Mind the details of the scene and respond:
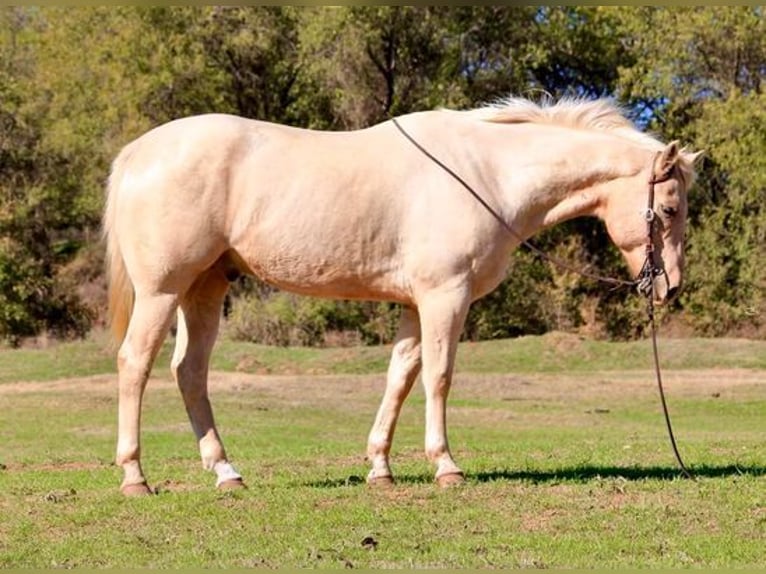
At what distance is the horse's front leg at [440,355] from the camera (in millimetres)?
10656

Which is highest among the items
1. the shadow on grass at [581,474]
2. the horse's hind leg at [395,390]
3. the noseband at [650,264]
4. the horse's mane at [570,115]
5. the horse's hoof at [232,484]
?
the horse's mane at [570,115]

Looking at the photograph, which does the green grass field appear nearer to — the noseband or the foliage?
the noseband

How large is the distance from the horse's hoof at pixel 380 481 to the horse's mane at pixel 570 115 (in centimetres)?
299

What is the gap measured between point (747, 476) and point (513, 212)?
2865 mm

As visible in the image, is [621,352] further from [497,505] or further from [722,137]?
[497,505]

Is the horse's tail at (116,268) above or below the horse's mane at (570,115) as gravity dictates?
below

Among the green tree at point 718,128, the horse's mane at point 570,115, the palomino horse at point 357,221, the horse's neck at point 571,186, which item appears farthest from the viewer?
the green tree at point 718,128

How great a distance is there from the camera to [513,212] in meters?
11.1

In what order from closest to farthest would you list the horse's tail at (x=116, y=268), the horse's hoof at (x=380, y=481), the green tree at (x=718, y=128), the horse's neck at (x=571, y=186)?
the horse's hoof at (x=380, y=481) < the horse's tail at (x=116, y=268) < the horse's neck at (x=571, y=186) < the green tree at (x=718, y=128)

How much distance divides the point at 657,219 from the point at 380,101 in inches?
1196

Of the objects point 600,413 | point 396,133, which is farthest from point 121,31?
point 396,133

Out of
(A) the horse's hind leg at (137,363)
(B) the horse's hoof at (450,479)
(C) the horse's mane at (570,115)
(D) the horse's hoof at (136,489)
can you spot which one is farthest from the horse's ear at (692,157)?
(D) the horse's hoof at (136,489)

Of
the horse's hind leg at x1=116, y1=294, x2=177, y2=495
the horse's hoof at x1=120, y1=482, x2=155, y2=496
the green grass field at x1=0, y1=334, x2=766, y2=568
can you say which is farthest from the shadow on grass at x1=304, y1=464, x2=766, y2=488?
the horse's hind leg at x1=116, y1=294, x2=177, y2=495

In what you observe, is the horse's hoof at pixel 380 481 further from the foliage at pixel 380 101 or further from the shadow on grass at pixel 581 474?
the foliage at pixel 380 101
